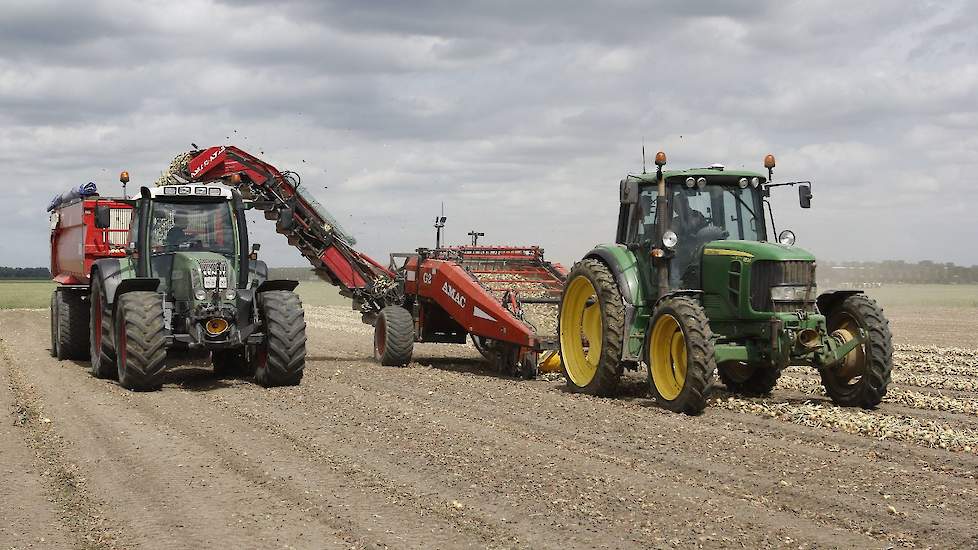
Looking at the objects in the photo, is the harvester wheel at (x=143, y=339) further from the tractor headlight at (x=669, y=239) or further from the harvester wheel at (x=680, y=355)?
the tractor headlight at (x=669, y=239)

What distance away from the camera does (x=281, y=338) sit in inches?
499

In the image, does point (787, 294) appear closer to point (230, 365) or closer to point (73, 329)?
point (230, 365)

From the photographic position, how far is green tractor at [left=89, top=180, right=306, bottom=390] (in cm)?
1238

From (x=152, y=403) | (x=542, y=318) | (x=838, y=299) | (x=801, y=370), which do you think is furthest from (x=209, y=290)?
(x=801, y=370)

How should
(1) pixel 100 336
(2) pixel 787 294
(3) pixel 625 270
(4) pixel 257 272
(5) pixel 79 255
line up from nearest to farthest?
(2) pixel 787 294 → (3) pixel 625 270 → (4) pixel 257 272 → (1) pixel 100 336 → (5) pixel 79 255

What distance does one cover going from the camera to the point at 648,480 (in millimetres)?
7715

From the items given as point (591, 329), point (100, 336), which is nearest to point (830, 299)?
point (591, 329)

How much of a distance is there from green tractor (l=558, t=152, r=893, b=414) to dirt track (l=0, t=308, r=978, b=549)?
0.43 meters

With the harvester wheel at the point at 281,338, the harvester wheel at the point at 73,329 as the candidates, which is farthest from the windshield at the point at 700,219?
the harvester wheel at the point at 73,329

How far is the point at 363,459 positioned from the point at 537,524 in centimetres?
229

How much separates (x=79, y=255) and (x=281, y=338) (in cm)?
532

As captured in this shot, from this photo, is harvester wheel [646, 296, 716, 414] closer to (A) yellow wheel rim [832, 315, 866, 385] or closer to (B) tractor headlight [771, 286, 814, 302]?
(B) tractor headlight [771, 286, 814, 302]

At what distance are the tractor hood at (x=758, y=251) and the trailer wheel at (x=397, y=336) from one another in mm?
5678

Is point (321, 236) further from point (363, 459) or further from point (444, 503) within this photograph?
point (444, 503)
